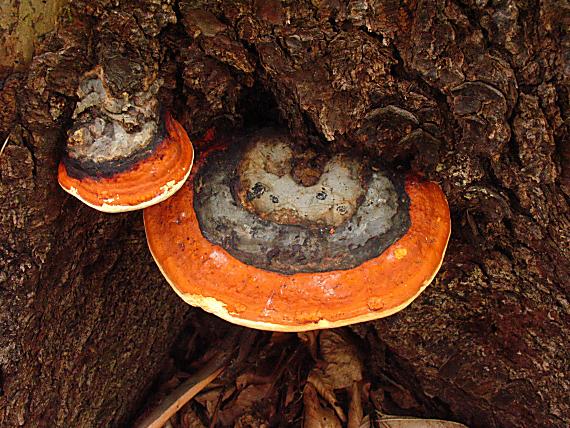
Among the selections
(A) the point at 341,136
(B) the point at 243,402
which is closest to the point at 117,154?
(A) the point at 341,136

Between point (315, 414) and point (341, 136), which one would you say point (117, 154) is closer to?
point (341, 136)

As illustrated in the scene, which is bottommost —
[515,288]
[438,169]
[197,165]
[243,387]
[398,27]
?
[243,387]

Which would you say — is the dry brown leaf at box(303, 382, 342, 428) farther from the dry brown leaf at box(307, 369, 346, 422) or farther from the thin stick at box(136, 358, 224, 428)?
the thin stick at box(136, 358, 224, 428)

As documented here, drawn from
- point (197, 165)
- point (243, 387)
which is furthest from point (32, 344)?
point (243, 387)

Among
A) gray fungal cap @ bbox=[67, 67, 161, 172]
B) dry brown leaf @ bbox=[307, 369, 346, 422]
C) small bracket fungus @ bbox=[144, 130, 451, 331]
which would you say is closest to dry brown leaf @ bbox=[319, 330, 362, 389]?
dry brown leaf @ bbox=[307, 369, 346, 422]

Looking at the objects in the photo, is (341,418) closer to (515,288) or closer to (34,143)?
(515,288)

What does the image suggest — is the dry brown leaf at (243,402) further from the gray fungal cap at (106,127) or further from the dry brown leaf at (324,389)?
the gray fungal cap at (106,127)

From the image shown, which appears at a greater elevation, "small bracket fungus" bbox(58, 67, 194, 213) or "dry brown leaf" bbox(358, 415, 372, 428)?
"small bracket fungus" bbox(58, 67, 194, 213)
